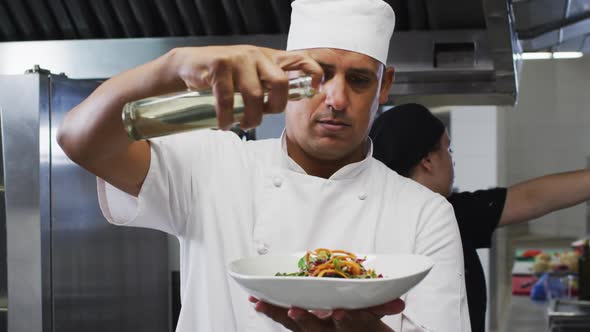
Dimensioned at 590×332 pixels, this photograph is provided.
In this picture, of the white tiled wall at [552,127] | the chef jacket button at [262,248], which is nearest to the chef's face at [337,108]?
the chef jacket button at [262,248]

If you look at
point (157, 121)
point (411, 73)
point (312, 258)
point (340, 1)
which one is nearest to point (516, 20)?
point (411, 73)

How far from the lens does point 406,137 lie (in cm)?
252

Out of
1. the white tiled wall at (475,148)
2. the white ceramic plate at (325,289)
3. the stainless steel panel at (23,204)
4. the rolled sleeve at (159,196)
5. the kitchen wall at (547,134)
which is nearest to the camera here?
the white ceramic plate at (325,289)

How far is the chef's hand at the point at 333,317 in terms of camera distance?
3.92 ft

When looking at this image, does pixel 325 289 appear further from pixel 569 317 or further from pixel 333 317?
pixel 569 317

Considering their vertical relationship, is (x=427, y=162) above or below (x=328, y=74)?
below

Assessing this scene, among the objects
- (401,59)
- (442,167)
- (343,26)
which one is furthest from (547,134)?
(343,26)

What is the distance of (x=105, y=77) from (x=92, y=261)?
606 mm

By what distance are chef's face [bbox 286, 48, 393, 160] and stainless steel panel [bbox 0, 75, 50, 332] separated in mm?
964

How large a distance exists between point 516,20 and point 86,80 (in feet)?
4.48

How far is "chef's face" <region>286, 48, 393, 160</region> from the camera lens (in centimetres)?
156

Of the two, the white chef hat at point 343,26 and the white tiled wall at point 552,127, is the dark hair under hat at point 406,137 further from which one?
the white tiled wall at point 552,127

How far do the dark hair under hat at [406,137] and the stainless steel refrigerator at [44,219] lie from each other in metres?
0.95

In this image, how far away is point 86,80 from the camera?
8.43ft
